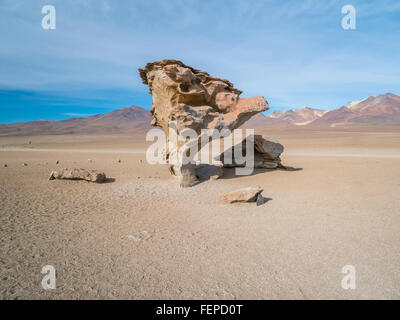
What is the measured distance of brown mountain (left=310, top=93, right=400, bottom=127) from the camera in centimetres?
9721

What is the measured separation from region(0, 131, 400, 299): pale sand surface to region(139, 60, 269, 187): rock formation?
231 centimetres

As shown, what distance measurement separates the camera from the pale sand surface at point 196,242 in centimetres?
364

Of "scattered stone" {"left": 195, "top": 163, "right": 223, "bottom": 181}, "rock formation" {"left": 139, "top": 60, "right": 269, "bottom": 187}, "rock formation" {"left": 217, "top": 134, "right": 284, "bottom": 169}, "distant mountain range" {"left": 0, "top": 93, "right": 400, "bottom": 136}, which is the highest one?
"distant mountain range" {"left": 0, "top": 93, "right": 400, "bottom": 136}

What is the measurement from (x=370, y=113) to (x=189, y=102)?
133 meters

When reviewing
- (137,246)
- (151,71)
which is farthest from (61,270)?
(151,71)

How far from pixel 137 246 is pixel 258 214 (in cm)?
352

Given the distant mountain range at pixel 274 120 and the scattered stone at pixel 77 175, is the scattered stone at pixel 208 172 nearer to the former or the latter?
the scattered stone at pixel 77 175

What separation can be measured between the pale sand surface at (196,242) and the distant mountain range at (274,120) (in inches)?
3468

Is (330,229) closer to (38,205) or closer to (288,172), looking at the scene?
(288,172)

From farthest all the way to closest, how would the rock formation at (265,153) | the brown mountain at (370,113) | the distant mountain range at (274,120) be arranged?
1. the brown mountain at (370,113)
2. the distant mountain range at (274,120)
3. the rock formation at (265,153)

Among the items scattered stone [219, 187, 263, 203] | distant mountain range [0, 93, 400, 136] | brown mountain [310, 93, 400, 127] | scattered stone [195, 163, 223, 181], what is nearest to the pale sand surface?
scattered stone [219, 187, 263, 203]

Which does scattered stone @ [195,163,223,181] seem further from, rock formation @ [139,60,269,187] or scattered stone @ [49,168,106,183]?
scattered stone @ [49,168,106,183]

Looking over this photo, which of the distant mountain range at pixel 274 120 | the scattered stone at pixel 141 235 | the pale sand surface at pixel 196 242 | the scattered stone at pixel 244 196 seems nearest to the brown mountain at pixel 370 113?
the distant mountain range at pixel 274 120

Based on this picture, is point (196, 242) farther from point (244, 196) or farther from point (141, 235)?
point (244, 196)
